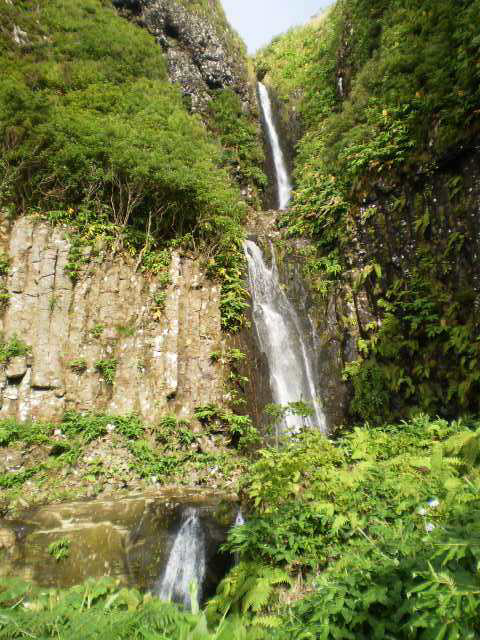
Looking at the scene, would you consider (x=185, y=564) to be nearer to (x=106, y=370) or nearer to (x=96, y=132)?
(x=106, y=370)

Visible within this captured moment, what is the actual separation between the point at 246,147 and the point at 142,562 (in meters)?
15.5

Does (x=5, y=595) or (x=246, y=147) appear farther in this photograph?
(x=246, y=147)

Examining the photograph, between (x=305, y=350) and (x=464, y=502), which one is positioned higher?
(x=305, y=350)

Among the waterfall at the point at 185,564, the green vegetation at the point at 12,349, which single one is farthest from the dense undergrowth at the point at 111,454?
the waterfall at the point at 185,564

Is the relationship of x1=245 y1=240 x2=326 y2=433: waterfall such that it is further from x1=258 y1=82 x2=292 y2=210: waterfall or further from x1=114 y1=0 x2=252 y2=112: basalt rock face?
x1=114 y1=0 x2=252 y2=112: basalt rock face

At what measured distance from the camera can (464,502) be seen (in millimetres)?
2020

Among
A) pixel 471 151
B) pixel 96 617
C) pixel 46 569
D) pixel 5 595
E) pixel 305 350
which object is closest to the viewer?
pixel 96 617

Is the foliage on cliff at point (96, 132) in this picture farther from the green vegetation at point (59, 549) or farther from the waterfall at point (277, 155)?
the green vegetation at point (59, 549)

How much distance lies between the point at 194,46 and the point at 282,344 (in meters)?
15.2

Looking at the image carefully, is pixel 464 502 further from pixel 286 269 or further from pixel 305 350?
pixel 286 269

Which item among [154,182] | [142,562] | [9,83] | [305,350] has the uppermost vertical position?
[9,83]

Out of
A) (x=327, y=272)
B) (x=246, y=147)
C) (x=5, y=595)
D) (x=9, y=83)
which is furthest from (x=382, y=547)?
(x=246, y=147)

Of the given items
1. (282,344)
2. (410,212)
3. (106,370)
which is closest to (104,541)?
(106,370)

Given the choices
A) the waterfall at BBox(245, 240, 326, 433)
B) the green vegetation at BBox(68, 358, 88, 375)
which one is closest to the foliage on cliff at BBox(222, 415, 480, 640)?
the waterfall at BBox(245, 240, 326, 433)
